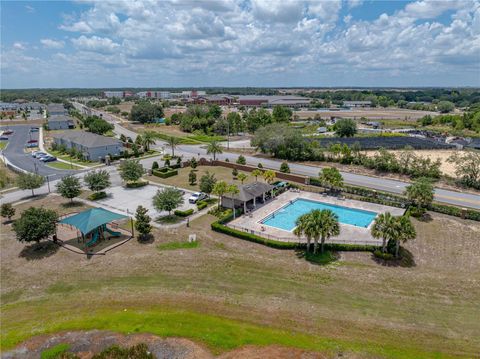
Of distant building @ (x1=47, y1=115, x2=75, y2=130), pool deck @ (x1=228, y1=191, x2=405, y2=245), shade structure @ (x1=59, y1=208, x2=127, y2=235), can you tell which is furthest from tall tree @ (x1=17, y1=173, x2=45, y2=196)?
distant building @ (x1=47, y1=115, x2=75, y2=130)

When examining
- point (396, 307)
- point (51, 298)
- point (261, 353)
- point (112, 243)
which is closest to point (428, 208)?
point (396, 307)

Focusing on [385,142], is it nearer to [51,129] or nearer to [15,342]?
[15,342]

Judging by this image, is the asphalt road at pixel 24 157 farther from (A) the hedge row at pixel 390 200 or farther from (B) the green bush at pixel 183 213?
(A) the hedge row at pixel 390 200

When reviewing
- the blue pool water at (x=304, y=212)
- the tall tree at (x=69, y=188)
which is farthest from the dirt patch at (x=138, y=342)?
the tall tree at (x=69, y=188)

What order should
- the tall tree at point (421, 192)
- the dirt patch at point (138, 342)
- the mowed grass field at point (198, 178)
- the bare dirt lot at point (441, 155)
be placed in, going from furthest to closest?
the bare dirt lot at point (441, 155)
the mowed grass field at point (198, 178)
the tall tree at point (421, 192)
the dirt patch at point (138, 342)

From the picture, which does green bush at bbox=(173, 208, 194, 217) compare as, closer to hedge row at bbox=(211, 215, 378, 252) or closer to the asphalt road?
hedge row at bbox=(211, 215, 378, 252)

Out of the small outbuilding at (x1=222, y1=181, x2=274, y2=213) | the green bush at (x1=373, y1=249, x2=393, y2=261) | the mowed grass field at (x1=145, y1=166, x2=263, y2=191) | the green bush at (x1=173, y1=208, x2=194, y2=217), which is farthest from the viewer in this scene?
the mowed grass field at (x1=145, y1=166, x2=263, y2=191)

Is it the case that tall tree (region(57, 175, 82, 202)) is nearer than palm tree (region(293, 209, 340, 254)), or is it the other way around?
palm tree (region(293, 209, 340, 254))
